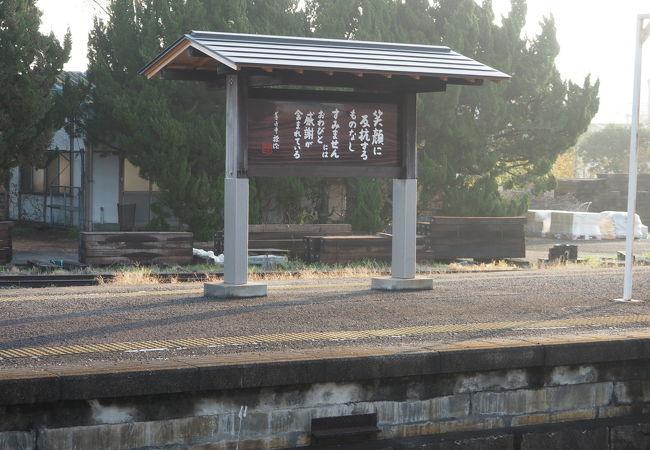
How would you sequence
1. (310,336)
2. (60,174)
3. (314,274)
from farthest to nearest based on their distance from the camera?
(60,174) → (314,274) → (310,336)

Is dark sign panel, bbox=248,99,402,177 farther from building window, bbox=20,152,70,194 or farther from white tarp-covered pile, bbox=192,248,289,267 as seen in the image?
building window, bbox=20,152,70,194

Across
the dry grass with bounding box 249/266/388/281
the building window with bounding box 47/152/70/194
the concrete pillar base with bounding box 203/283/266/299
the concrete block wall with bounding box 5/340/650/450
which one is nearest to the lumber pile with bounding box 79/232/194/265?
the dry grass with bounding box 249/266/388/281

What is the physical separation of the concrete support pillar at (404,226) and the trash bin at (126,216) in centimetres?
1727

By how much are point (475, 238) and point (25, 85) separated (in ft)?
38.9

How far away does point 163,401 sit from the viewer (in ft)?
20.0

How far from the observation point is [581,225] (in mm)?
35250

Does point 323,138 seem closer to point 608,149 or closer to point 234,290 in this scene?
point 234,290

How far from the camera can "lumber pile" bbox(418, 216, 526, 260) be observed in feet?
76.5

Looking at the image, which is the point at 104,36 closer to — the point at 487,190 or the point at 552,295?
the point at 487,190

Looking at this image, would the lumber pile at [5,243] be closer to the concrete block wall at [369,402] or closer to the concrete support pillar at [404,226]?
the concrete support pillar at [404,226]

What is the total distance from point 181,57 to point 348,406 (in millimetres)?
5979

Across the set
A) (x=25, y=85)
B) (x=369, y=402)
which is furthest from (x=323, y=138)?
(x=25, y=85)

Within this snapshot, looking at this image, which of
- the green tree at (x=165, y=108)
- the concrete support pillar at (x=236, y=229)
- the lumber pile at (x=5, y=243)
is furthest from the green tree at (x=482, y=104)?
the concrete support pillar at (x=236, y=229)

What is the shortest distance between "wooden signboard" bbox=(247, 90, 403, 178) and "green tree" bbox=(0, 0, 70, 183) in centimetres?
1557
